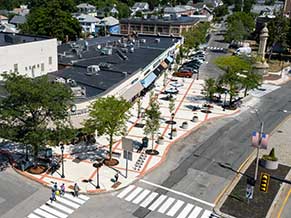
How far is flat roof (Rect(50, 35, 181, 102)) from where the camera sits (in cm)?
Result: 5356

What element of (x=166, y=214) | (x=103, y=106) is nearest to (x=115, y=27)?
(x=103, y=106)

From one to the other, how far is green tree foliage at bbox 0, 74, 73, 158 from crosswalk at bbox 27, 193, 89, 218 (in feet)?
19.0

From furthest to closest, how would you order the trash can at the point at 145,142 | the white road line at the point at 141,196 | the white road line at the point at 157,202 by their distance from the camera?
1. the trash can at the point at 145,142
2. the white road line at the point at 141,196
3. the white road line at the point at 157,202

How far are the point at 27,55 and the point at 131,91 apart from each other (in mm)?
18393

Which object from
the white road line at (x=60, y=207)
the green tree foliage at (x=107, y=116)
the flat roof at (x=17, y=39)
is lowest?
the white road line at (x=60, y=207)

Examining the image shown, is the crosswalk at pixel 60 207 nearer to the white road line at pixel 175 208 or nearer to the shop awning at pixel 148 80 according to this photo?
the white road line at pixel 175 208

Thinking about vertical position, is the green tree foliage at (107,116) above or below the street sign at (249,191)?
above

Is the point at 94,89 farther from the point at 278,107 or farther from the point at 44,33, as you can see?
the point at 44,33

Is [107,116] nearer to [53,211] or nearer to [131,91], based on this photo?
[53,211]

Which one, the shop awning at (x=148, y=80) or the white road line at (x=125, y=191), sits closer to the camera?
the white road line at (x=125, y=191)

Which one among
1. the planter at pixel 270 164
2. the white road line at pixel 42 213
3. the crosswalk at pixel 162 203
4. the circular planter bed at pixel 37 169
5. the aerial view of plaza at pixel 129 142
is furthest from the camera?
the planter at pixel 270 164

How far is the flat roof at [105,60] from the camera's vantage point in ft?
176

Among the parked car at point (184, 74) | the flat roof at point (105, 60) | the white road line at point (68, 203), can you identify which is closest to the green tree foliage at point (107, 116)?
the flat roof at point (105, 60)

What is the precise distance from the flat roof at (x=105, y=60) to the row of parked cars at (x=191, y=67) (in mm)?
6078
